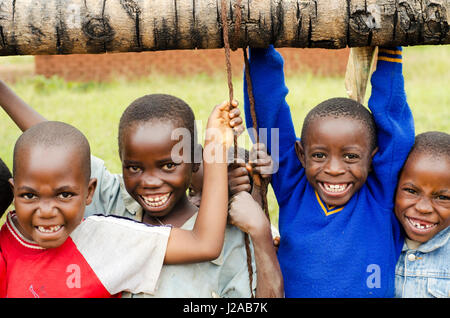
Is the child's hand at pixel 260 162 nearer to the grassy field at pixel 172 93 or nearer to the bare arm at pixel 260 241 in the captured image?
the bare arm at pixel 260 241

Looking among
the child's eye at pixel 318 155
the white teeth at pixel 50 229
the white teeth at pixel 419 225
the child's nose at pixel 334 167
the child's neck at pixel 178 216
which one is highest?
the child's eye at pixel 318 155

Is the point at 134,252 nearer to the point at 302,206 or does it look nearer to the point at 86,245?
the point at 86,245

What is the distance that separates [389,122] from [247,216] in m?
0.72

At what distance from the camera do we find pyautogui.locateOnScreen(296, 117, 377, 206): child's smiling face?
2.45 metres

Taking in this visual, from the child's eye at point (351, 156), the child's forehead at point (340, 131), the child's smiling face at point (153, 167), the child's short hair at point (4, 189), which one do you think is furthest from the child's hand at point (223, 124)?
the child's short hair at point (4, 189)

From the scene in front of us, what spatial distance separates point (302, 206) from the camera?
8.38ft

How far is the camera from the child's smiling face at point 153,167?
7.54 ft

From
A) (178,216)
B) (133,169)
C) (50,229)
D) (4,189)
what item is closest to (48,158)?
(50,229)

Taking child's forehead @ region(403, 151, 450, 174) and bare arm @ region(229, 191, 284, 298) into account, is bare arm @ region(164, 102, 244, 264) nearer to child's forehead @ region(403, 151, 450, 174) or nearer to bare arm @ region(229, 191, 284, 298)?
bare arm @ region(229, 191, 284, 298)

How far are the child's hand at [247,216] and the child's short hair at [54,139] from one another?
579mm

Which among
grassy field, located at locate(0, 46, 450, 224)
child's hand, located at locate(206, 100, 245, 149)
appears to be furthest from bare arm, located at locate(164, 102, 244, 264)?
grassy field, located at locate(0, 46, 450, 224)

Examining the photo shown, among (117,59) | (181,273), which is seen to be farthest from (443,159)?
(117,59)

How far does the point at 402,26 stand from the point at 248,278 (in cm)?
114

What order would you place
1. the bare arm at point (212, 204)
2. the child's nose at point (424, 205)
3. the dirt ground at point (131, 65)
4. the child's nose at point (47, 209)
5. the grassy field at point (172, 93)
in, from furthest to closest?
1. the dirt ground at point (131, 65)
2. the grassy field at point (172, 93)
3. the child's nose at point (424, 205)
4. the bare arm at point (212, 204)
5. the child's nose at point (47, 209)
